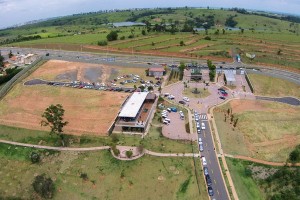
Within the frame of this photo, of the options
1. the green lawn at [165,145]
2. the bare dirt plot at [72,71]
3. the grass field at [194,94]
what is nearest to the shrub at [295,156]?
the green lawn at [165,145]

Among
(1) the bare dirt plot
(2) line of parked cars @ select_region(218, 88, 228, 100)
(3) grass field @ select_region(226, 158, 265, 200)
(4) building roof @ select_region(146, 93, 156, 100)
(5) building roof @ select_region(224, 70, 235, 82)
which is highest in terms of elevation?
(1) the bare dirt plot

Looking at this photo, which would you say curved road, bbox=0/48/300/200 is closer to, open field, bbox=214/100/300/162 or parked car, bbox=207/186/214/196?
open field, bbox=214/100/300/162

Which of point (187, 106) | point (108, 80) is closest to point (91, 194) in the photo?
point (187, 106)

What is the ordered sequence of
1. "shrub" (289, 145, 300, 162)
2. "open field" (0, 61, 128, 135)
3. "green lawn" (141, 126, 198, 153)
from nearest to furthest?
1. "shrub" (289, 145, 300, 162)
2. "green lawn" (141, 126, 198, 153)
3. "open field" (0, 61, 128, 135)

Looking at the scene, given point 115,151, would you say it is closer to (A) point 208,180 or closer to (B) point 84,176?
(B) point 84,176

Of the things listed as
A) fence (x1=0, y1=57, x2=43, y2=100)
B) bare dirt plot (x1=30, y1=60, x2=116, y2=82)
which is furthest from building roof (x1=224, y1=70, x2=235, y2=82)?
fence (x1=0, y1=57, x2=43, y2=100)

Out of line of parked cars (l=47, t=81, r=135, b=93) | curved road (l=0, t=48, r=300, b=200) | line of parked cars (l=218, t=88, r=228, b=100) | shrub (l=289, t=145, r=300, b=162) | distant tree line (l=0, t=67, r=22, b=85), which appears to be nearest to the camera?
shrub (l=289, t=145, r=300, b=162)
